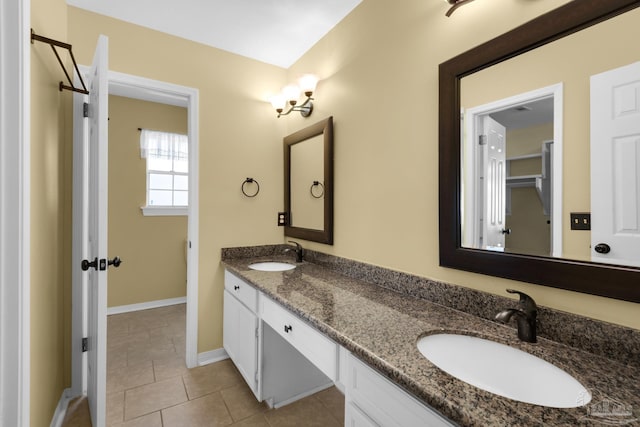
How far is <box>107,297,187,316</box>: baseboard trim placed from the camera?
11.5 feet

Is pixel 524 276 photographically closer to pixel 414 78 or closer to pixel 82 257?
pixel 414 78

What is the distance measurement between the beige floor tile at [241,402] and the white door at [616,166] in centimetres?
191

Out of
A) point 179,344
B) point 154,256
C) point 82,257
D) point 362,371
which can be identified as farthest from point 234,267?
point 154,256

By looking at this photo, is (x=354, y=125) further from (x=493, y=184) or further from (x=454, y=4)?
(x=493, y=184)

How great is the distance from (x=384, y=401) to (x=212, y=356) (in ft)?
6.55

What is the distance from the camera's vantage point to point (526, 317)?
0.99 metres

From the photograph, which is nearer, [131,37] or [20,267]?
[20,267]

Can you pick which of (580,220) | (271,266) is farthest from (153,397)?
(580,220)

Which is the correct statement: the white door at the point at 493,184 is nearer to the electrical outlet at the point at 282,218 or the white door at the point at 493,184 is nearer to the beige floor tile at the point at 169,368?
the electrical outlet at the point at 282,218

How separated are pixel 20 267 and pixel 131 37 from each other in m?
1.90

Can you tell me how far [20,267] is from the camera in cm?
98

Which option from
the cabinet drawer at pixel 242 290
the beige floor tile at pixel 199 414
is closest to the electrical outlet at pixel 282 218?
the cabinet drawer at pixel 242 290

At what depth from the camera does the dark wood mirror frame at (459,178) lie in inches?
34.9

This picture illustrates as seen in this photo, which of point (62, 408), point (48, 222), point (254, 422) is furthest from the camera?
point (62, 408)
